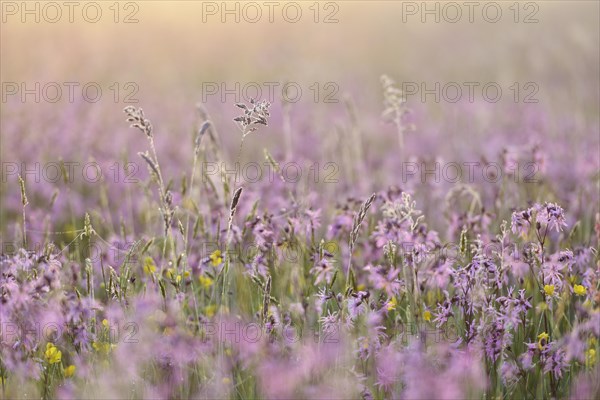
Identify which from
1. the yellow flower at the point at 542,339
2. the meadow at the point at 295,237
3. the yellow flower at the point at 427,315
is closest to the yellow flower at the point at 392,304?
the meadow at the point at 295,237

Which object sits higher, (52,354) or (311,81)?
(311,81)

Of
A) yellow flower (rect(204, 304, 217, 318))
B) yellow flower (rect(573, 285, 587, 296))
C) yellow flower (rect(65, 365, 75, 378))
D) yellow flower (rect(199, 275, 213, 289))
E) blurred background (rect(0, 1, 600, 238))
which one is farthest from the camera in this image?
blurred background (rect(0, 1, 600, 238))

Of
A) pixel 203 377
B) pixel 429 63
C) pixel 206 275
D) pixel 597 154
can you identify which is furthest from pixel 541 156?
pixel 429 63

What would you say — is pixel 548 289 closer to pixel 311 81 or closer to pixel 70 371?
pixel 70 371

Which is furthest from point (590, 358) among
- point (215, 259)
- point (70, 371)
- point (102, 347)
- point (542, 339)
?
point (70, 371)

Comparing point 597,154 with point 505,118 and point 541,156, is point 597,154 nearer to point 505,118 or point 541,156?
point 541,156

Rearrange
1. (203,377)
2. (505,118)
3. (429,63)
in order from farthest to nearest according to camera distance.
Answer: (429,63) < (505,118) < (203,377)

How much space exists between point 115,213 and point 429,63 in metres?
10.9

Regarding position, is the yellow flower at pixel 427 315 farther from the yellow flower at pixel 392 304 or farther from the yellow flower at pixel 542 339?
the yellow flower at pixel 542 339

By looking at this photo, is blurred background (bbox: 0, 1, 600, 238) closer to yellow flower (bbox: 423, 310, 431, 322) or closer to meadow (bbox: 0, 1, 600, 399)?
meadow (bbox: 0, 1, 600, 399)

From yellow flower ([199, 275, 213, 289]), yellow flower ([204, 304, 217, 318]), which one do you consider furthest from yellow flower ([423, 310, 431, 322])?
yellow flower ([199, 275, 213, 289])

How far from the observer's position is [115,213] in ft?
21.3

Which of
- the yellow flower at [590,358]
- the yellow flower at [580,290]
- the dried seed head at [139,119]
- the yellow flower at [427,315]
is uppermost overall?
the dried seed head at [139,119]

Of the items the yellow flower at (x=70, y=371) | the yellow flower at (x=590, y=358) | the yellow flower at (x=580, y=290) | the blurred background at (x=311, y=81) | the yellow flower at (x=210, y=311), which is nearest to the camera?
the yellow flower at (x=590, y=358)
